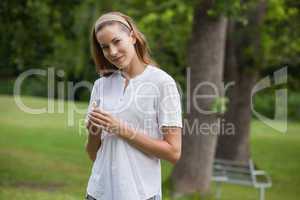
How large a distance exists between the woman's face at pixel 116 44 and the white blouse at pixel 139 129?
0.10 meters

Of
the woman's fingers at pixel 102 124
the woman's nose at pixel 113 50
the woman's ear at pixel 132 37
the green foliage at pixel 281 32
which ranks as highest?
the green foliage at pixel 281 32

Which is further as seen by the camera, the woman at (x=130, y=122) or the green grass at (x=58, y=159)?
the green grass at (x=58, y=159)

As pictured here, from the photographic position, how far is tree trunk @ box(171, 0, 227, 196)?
26.0 feet

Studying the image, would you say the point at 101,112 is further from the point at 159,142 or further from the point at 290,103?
the point at 290,103

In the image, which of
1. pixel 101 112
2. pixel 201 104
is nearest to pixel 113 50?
pixel 101 112

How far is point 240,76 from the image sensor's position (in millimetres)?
11758

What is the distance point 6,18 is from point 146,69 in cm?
917

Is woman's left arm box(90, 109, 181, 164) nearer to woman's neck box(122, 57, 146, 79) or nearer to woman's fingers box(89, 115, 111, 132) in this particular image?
woman's fingers box(89, 115, 111, 132)

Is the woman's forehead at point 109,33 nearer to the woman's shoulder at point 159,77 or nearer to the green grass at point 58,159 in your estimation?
the woman's shoulder at point 159,77

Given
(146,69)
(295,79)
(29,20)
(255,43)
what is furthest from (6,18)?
(146,69)

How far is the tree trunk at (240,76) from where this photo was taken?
1129 centimetres

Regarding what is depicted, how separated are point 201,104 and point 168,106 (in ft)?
18.3

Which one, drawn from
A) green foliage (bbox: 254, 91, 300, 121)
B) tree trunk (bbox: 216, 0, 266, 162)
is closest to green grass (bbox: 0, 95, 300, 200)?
tree trunk (bbox: 216, 0, 266, 162)

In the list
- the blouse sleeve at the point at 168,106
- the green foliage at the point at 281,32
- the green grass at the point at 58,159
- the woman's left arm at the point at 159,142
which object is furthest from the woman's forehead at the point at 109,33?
the green foliage at the point at 281,32
